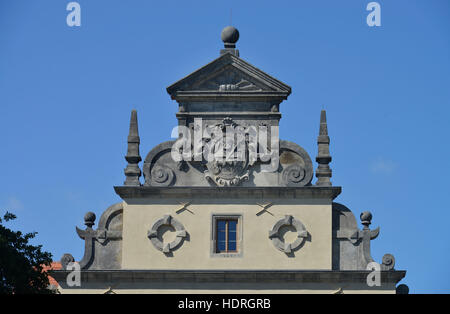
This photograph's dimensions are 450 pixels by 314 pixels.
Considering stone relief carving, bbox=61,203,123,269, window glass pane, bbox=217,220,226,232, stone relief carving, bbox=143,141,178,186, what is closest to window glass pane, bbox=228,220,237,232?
window glass pane, bbox=217,220,226,232

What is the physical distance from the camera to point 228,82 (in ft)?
120

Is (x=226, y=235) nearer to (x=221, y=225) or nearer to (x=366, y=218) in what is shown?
(x=221, y=225)

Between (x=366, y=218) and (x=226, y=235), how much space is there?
14.4 ft

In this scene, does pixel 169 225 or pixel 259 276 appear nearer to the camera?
pixel 259 276

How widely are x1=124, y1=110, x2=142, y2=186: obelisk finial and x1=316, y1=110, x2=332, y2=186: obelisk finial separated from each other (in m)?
5.64

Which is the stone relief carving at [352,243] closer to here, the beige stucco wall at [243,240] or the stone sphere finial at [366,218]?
the stone sphere finial at [366,218]

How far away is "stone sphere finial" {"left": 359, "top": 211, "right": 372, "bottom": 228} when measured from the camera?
35.2 metres

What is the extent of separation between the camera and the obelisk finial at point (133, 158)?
35.6 metres

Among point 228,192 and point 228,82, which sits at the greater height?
point 228,82

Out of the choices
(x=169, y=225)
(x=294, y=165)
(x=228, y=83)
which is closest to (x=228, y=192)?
(x=169, y=225)

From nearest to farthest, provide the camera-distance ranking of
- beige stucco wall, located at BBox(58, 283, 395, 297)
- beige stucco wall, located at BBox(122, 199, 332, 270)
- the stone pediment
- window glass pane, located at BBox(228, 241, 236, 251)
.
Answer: beige stucco wall, located at BBox(58, 283, 395, 297)
beige stucco wall, located at BBox(122, 199, 332, 270)
window glass pane, located at BBox(228, 241, 236, 251)
the stone pediment

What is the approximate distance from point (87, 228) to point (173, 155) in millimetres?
3534

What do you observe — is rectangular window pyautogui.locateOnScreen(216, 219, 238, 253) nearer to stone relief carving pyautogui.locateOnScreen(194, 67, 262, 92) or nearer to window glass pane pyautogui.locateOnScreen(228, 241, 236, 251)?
window glass pane pyautogui.locateOnScreen(228, 241, 236, 251)
